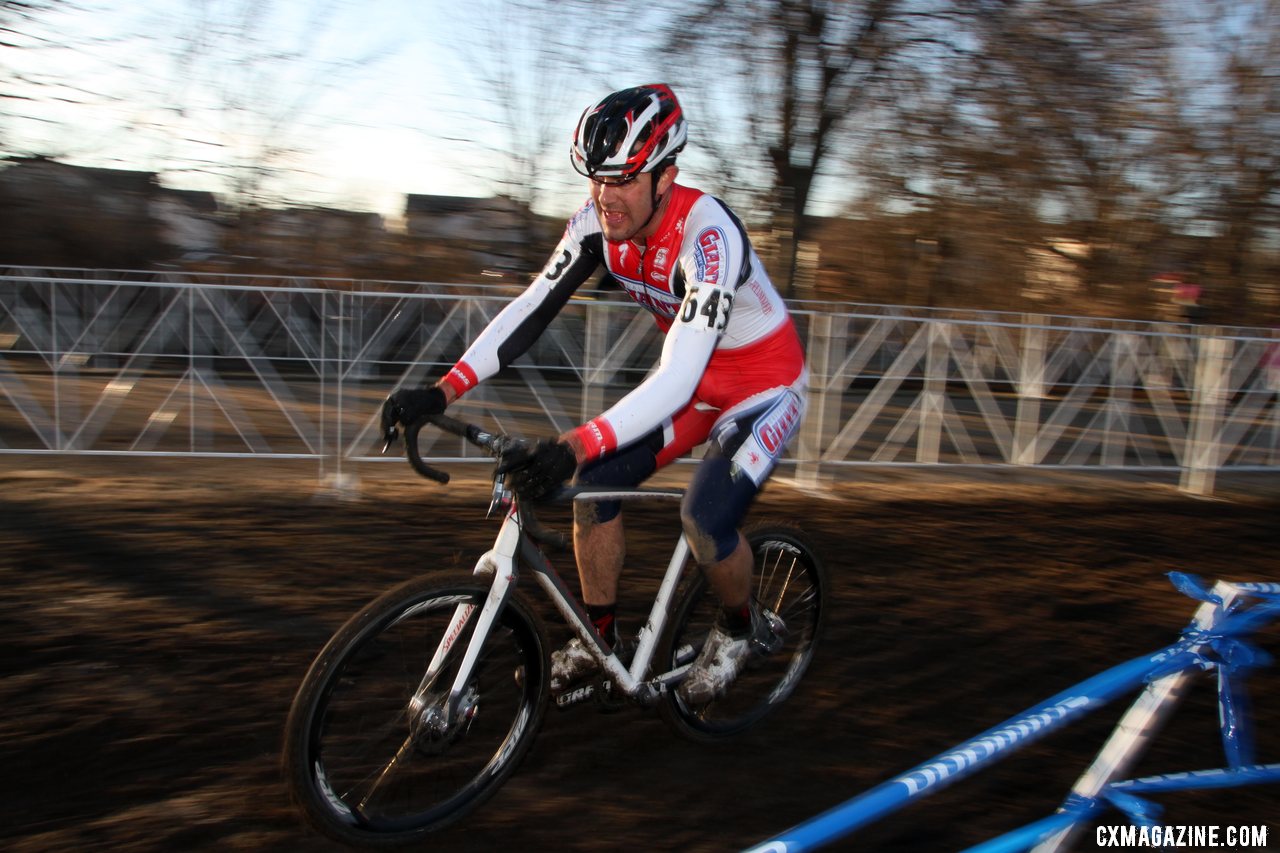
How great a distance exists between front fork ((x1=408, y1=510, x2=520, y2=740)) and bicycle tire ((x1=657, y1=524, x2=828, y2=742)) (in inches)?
31.6

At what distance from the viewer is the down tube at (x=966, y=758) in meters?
1.75

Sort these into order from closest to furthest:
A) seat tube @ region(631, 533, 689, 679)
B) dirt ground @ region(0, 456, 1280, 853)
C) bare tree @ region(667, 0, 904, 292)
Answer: dirt ground @ region(0, 456, 1280, 853), seat tube @ region(631, 533, 689, 679), bare tree @ region(667, 0, 904, 292)

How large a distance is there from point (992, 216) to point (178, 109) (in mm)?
12288

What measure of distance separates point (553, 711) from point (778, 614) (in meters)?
0.89

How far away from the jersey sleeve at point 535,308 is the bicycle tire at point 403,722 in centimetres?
82

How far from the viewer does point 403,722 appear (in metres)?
2.65

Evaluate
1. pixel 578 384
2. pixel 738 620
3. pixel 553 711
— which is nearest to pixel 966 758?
pixel 738 620

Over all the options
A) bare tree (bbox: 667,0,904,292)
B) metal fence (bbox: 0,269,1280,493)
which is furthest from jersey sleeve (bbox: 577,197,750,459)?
bare tree (bbox: 667,0,904,292)

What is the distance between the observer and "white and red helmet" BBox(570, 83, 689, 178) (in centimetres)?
293

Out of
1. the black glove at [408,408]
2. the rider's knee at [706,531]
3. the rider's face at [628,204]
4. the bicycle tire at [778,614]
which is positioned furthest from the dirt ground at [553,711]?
the rider's face at [628,204]

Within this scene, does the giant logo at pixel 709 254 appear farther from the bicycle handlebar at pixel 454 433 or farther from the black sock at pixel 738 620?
the black sock at pixel 738 620

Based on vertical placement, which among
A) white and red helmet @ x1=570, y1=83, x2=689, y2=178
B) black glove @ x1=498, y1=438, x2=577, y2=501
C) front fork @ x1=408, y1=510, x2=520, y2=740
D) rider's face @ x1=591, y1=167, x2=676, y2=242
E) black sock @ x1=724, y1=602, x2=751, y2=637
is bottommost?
black sock @ x1=724, y1=602, x2=751, y2=637

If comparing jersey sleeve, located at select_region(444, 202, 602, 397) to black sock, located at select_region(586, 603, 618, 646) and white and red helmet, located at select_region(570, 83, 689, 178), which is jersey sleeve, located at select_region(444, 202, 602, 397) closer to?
white and red helmet, located at select_region(570, 83, 689, 178)

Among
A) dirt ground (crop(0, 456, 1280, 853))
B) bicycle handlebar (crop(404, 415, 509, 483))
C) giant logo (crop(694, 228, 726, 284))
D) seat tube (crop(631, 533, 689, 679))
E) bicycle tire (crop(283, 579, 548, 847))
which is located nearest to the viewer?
bicycle tire (crop(283, 579, 548, 847))
